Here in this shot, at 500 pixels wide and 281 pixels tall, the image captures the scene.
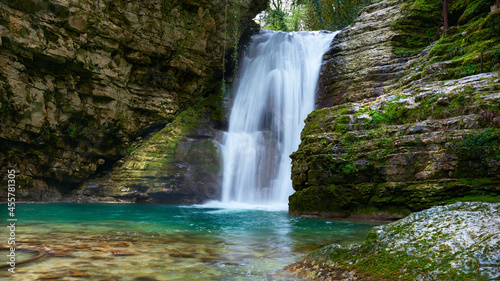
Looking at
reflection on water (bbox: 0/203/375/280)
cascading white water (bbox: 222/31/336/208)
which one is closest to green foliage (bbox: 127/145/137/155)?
cascading white water (bbox: 222/31/336/208)

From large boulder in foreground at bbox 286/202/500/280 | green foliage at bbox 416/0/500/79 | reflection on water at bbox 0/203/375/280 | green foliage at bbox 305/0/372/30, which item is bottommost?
reflection on water at bbox 0/203/375/280

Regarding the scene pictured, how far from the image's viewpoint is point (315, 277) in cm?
278

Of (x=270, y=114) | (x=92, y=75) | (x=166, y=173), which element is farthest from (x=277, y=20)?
(x=166, y=173)

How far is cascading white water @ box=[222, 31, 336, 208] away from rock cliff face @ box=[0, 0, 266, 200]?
252cm

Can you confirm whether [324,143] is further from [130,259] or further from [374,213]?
[130,259]

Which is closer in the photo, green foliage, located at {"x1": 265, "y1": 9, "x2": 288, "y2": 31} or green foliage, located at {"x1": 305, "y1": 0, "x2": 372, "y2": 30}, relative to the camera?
green foliage, located at {"x1": 305, "y1": 0, "x2": 372, "y2": 30}

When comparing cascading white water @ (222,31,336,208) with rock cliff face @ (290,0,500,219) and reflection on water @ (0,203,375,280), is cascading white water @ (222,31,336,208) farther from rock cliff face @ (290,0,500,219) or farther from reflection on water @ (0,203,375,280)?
reflection on water @ (0,203,375,280)

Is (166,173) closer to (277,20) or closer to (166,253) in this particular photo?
(166,253)

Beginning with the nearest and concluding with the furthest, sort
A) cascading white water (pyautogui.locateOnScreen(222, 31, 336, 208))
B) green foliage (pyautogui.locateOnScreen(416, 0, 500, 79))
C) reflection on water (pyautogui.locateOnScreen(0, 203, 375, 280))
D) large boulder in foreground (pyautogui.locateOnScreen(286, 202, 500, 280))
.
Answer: large boulder in foreground (pyautogui.locateOnScreen(286, 202, 500, 280)) → reflection on water (pyautogui.locateOnScreen(0, 203, 375, 280)) → green foliage (pyautogui.locateOnScreen(416, 0, 500, 79)) → cascading white water (pyautogui.locateOnScreen(222, 31, 336, 208))

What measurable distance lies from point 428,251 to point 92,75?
14549 millimetres

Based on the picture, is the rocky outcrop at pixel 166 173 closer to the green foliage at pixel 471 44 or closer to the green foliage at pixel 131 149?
the green foliage at pixel 131 149

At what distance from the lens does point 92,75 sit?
13.6m

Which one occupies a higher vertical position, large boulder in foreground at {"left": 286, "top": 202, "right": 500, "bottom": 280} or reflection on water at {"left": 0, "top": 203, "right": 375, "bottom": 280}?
large boulder in foreground at {"left": 286, "top": 202, "right": 500, "bottom": 280}

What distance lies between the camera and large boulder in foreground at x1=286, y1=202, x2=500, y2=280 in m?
2.03
